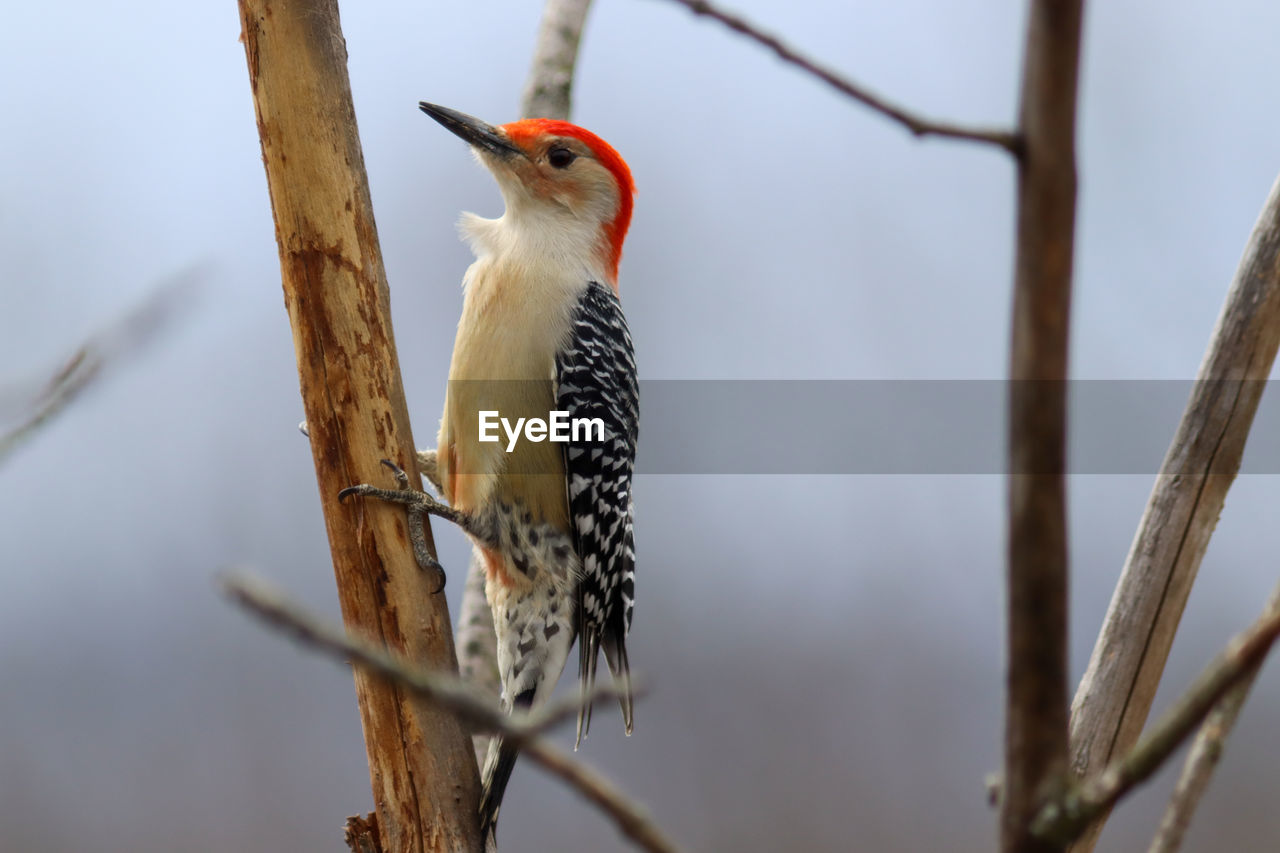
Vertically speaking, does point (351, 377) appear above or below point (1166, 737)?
above

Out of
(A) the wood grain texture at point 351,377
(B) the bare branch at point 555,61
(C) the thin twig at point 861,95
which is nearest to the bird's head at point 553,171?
(B) the bare branch at point 555,61

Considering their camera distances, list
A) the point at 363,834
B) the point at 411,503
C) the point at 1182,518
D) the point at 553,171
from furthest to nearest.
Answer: the point at 553,171 < the point at 411,503 < the point at 363,834 < the point at 1182,518

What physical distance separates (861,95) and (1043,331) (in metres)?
0.26

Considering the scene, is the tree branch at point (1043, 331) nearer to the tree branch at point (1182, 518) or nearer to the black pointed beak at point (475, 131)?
the tree branch at point (1182, 518)

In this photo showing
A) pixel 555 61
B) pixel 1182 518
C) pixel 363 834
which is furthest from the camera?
pixel 555 61

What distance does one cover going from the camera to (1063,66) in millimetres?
816

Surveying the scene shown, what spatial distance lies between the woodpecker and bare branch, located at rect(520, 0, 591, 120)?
0.28 m

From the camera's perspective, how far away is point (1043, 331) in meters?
0.82

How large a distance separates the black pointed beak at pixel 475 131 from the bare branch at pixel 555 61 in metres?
0.33

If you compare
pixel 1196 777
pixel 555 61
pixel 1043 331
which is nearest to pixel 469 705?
pixel 1043 331

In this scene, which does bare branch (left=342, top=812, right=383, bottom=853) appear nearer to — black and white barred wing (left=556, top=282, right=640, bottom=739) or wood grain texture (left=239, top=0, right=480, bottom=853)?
wood grain texture (left=239, top=0, right=480, bottom=853)

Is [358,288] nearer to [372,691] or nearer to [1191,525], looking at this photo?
[372,691]

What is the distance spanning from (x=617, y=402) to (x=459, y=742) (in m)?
1.22

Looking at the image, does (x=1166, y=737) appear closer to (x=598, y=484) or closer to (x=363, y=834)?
(x=363, y=834)
